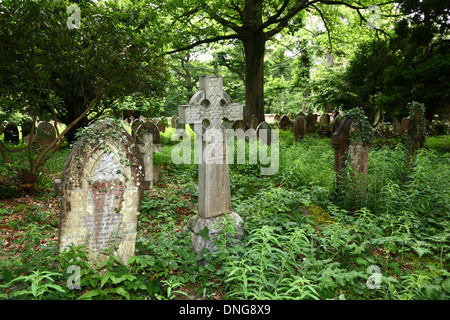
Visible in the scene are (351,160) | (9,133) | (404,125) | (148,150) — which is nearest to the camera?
(351,160)

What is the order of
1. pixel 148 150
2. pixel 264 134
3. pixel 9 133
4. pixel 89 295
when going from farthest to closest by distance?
pixel 9 133
pixel 264 134
pixel 148 150
pixel 89 295

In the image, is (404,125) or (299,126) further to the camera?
(299,126)

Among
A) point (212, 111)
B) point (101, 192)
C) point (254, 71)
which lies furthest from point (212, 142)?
point (254, 71)

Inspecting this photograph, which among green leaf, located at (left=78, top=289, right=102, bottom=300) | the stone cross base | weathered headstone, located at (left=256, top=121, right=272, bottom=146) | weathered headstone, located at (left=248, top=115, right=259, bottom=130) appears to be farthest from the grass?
weathered headstone, located at (left=248, top=115, right=259, bottom=130)

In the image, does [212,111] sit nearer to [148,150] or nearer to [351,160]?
[351,160]

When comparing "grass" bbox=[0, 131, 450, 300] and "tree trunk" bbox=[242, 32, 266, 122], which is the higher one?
"tree trunk" bbox=[242, 32, 266, 122]

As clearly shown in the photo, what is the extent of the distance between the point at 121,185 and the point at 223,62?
19.4 meters

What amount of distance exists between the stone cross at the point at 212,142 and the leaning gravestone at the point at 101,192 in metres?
0.93

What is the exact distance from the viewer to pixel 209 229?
4039 mm

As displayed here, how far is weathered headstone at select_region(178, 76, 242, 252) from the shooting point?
4.08m

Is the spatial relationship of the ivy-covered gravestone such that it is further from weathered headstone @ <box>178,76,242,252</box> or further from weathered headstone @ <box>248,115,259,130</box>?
weathered headstone @ <box>248,115,259,130</box>

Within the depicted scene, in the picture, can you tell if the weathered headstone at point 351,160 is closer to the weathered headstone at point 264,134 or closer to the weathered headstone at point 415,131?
the weathered headstone at point 415,131

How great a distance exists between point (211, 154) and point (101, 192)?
1.52 metres

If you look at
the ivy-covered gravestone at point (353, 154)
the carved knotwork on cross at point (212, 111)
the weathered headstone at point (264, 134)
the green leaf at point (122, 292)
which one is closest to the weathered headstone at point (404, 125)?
the weathered headstone at point (264, 134)
